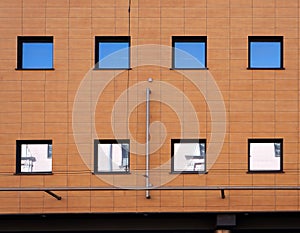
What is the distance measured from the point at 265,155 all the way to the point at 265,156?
3cm

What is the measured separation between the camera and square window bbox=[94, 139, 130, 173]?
1981cm

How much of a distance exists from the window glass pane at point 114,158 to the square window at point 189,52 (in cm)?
257

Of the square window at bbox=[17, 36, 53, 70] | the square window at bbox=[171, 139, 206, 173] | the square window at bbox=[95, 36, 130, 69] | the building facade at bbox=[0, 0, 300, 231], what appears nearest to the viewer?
the building facade at bbox=[0, 0, 300, 231]

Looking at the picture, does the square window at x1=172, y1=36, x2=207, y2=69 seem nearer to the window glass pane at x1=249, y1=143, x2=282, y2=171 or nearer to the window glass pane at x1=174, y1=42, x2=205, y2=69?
the window glass pane at x1=174, y1=42, x2=205, y2=69

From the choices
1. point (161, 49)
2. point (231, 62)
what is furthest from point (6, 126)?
point (231, 62)

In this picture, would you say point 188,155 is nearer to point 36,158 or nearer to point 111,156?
point 111,156

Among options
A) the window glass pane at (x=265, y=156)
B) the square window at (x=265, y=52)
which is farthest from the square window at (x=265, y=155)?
the square window at (x=265, y=52)

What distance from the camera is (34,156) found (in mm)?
19891

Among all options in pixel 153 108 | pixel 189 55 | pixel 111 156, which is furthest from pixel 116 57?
pixel 111 156

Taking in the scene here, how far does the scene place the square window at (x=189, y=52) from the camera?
2006 cm

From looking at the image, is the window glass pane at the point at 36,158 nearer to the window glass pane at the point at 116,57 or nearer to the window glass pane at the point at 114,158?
the window glass pane at the point at 114,158

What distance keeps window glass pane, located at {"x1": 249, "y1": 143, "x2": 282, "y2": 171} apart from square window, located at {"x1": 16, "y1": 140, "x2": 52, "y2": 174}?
5.30 metres

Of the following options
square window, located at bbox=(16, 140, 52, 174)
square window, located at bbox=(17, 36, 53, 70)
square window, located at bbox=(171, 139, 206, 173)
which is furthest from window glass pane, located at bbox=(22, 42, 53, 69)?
square window, located at bbox=(171, 139, 206, 173)

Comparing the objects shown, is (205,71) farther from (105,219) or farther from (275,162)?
(105,219)
